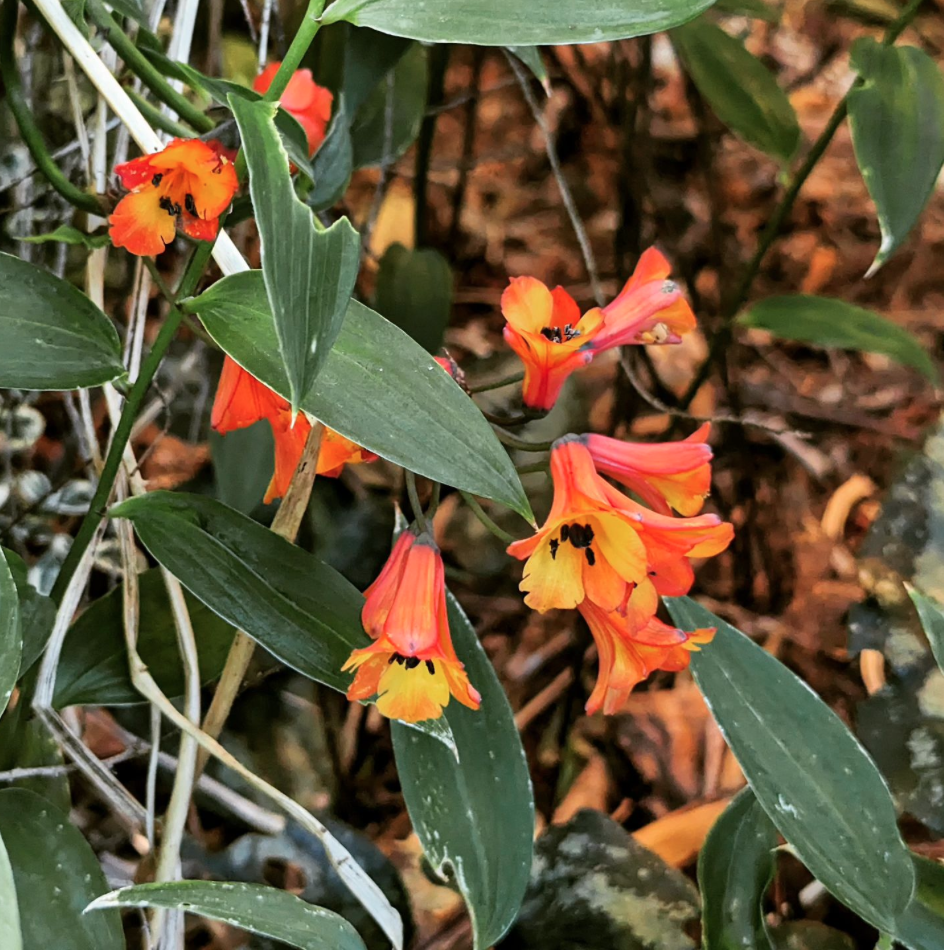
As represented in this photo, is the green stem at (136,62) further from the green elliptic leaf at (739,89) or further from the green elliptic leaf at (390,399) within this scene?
the green elliptic leaf at (739,89)

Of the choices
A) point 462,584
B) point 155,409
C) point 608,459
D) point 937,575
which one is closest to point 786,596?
point 937,575

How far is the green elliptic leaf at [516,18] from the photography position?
1.20 feet

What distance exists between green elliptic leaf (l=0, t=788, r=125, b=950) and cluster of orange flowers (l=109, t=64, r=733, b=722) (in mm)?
173

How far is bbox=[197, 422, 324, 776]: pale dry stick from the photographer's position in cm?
43

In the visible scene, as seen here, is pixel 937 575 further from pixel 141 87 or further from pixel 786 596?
pixel 141 87

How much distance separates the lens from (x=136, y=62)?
1.41 feet

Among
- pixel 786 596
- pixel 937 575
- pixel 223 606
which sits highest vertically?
pixel 223 606

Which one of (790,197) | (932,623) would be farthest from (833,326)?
(932,623)

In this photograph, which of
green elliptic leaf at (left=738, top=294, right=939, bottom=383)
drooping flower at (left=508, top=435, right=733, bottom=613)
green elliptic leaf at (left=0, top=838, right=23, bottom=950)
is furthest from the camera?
green elliptic leaf at (left=738, top=294, right=939, bottom=383)

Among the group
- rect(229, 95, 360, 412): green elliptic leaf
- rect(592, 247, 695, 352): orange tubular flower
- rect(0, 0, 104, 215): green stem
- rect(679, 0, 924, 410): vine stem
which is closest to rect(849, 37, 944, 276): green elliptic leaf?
rect(679, 0, 924, 410): vine stem

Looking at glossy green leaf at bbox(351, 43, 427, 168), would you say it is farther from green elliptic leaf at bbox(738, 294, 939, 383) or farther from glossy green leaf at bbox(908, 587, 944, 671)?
glossy green leaf at bbox(908, 587, 944, 671)

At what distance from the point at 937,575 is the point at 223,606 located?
1.94 feet

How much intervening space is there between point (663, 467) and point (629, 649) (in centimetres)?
10

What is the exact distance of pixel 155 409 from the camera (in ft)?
2.45
